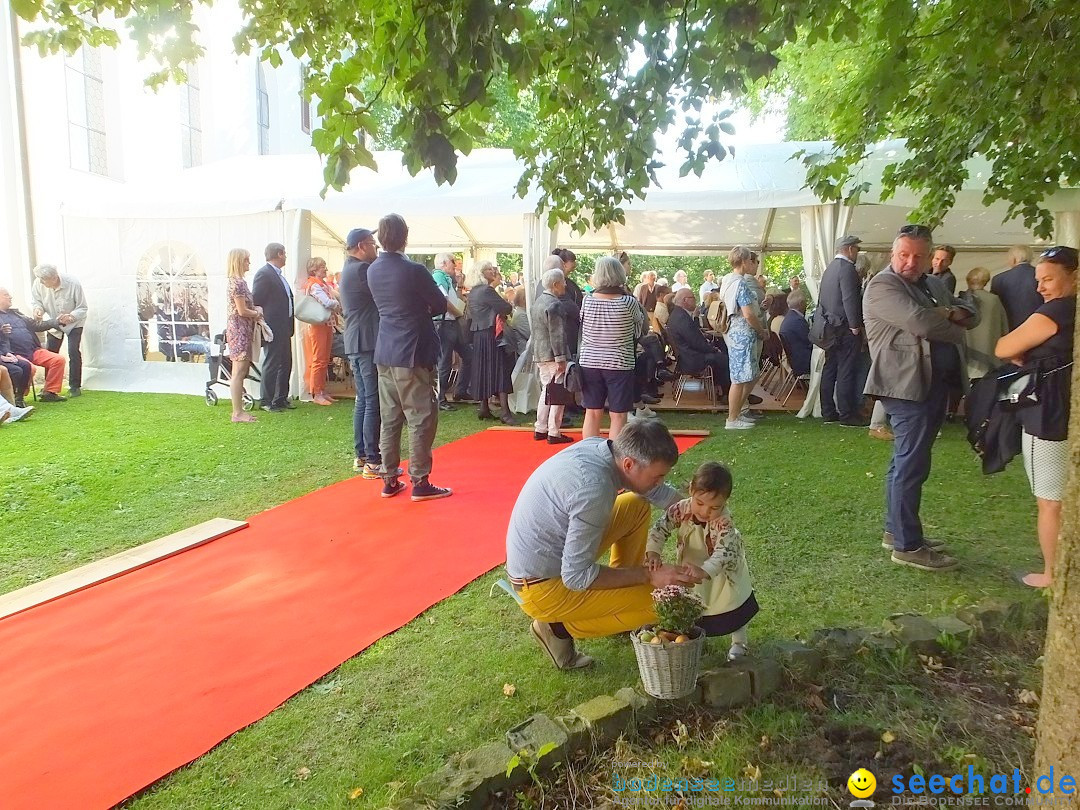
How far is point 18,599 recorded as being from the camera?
377cm

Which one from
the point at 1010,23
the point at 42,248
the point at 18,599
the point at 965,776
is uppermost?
the point at 1010,23

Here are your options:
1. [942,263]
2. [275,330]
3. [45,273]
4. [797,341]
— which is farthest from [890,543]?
[45,273]

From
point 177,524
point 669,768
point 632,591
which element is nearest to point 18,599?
point 177,524

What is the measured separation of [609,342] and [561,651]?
3.34 metres

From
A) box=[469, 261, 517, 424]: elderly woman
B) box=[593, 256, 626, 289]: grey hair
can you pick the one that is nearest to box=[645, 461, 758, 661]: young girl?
box=[593, 256, 626, 289]: grey hair

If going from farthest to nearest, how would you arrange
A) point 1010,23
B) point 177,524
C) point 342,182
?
point 177,524 → point 1010,23 → point 342,182

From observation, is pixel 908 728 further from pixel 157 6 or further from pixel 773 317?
pixel 773 317

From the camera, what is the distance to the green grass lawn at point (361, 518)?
2547 mm

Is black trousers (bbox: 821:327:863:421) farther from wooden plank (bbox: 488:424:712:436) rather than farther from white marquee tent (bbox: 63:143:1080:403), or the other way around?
wooden plank (bbox: 488:424:712:436)

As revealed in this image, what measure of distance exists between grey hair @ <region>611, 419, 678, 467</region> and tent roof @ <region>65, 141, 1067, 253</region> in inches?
208

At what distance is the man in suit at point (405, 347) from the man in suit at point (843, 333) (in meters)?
4.33

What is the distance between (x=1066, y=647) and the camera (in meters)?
1.63

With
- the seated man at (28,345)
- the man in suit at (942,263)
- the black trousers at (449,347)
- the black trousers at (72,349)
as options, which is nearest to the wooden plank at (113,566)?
the black trousers at (449,347)

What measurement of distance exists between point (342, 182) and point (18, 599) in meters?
2.96
